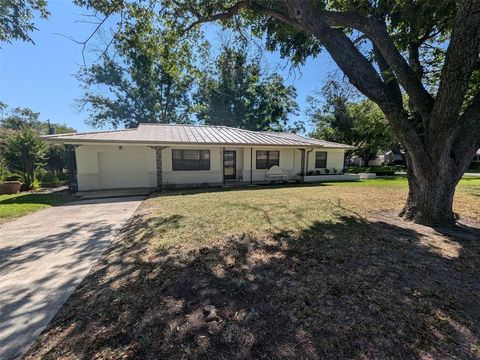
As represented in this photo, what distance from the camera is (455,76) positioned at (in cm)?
441

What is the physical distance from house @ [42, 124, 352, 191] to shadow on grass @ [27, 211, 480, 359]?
825 centimetres

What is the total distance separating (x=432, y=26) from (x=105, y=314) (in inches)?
379

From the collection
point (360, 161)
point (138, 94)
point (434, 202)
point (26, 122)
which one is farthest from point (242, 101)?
point (26, 122)

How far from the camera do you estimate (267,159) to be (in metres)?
15.5

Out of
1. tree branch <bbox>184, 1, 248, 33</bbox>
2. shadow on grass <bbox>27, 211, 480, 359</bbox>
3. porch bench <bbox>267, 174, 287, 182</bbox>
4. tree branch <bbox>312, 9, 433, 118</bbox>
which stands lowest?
shadow on grass <bbox>27, 211, 480, 359</bbox>

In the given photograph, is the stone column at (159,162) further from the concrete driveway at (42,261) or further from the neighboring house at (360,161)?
the neighboring house at (360,161)

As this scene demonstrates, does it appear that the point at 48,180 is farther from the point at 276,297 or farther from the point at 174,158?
the point at 276,297

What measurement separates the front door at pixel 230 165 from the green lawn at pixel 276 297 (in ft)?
31.0

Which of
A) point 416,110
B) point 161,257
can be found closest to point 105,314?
point 161,257

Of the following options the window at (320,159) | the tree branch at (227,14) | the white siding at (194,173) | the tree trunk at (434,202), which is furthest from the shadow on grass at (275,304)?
the window at (320,159)

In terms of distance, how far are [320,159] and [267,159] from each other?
16.0 feet

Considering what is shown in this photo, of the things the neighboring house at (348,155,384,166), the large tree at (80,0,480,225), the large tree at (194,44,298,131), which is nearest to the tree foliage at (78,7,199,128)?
the large tree at (194,44,298,131)

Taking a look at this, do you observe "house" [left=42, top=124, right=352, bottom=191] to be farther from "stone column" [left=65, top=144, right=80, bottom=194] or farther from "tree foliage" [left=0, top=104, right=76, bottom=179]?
"tree foliage" [left=0, top=104, right=76, bottom=179]

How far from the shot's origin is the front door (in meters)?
14.6
